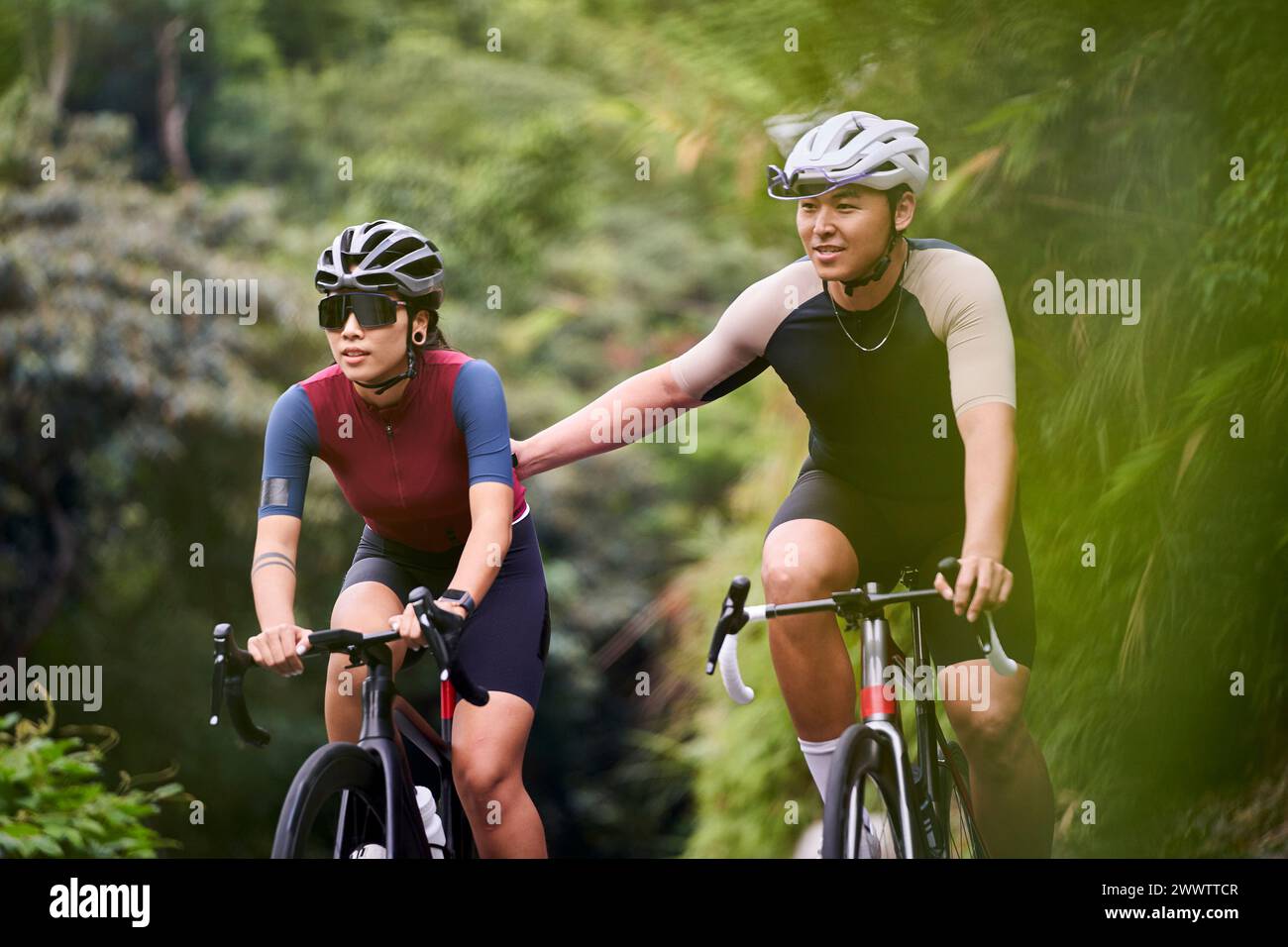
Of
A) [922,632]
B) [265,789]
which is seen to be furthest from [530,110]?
[922,632]

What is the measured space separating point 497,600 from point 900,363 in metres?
1.12

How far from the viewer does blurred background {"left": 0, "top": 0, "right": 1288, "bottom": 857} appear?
4531 millimetres

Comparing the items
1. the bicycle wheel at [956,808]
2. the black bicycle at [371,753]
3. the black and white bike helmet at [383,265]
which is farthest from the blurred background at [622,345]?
the black and white bike helmet at [383,265]

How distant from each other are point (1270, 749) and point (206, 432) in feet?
20.1

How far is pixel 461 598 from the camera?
3211 mm

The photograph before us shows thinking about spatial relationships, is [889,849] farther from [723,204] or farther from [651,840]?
[651,840]

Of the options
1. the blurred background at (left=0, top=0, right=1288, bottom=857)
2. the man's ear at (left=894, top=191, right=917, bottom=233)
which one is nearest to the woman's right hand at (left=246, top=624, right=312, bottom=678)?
the man's ear at (left=894, top=191, right=917, bottom=233)

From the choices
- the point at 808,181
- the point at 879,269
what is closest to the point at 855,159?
the point at 808,181

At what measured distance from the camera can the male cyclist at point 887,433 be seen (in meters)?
3.45

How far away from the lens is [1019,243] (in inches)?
198

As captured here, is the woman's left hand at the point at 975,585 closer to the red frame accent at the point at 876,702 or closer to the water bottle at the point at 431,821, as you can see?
the red frame accent at the point at 876,702

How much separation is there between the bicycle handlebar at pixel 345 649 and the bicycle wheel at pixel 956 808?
1150 millimetres

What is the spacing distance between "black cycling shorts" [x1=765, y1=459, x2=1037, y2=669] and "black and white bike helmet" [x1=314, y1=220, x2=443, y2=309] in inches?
40.9

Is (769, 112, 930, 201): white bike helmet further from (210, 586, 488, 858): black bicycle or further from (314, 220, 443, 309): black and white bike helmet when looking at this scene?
(210, 586, 488, 858): black bicycle
